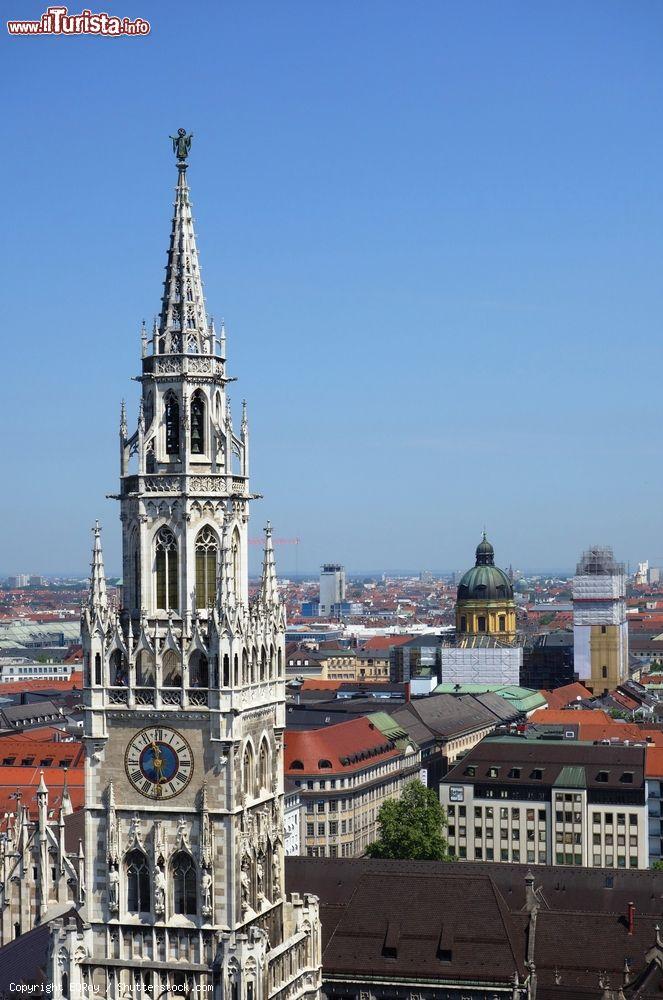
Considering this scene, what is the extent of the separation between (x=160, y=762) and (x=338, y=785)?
115 m

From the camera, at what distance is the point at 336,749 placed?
171500 mm

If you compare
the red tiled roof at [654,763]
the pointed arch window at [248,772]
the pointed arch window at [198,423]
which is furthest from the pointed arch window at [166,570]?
the red tiled roof at [654,763]

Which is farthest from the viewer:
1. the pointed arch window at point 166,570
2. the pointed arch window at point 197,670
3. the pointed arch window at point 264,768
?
the pointed arch window at point 264,768

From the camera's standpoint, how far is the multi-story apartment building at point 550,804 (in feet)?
496

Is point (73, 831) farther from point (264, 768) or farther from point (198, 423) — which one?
point (198, 423)

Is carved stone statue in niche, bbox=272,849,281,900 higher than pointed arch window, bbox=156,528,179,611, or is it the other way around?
pointed arch window, bbox=156,528,179,611

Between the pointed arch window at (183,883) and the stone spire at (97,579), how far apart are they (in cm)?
875

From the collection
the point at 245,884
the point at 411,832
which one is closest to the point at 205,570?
the point at 245,884

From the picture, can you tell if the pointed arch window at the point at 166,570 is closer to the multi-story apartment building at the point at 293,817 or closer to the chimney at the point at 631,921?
the chimney at the point at 631,921

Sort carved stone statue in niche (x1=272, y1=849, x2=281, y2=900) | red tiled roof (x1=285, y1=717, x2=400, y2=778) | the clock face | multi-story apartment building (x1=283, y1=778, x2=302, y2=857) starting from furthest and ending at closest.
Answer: red tiled roof (x1=285, y1=717, x2=400, y2=778) → multi-story apartment building (x1=283, y1=778, x2=302, y2=857) → carved stone statue in niche (x1=272, y1=849, x2=281, y2=900) → the clock face

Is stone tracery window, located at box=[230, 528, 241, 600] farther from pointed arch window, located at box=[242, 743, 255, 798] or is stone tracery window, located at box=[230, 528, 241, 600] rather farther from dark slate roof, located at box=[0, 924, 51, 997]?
dark slate roof, located at box=[0, 924, 51, 997]

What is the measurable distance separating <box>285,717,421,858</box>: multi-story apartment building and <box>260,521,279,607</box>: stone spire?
10637 centimetres

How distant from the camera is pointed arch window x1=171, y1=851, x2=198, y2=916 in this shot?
177 feet

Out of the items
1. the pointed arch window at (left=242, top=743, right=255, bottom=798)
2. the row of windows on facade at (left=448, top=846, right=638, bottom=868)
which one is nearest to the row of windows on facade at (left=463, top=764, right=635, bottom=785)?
the row of windows on facade at (left=448, top=846, right=638, bottom=868)
